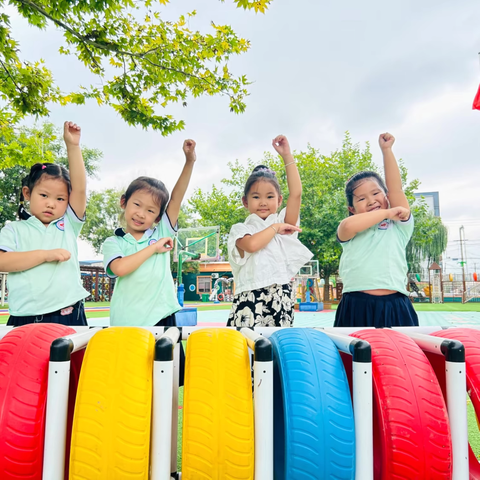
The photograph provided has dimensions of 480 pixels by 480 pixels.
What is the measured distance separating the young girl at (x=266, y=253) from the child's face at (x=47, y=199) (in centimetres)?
105

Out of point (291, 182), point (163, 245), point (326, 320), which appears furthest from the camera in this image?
point (326, 320)

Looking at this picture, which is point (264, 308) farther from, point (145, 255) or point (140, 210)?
point (140, 210)

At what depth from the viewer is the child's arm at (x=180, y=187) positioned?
2398 millimetres

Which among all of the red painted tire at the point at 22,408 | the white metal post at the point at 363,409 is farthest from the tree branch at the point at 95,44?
the white metal post at the point at 363,409

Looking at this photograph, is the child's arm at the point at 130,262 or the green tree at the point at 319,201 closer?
the child's arm at the point at 130,262

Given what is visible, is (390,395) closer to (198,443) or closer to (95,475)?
(198,443)

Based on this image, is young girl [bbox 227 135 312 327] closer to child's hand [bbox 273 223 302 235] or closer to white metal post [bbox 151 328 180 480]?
child's hand [bbox 273 223 302 235]

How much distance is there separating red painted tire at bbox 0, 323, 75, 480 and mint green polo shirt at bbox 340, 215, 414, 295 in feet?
5.42

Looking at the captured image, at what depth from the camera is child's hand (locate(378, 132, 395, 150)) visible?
2.30m

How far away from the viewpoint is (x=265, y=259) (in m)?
2.34

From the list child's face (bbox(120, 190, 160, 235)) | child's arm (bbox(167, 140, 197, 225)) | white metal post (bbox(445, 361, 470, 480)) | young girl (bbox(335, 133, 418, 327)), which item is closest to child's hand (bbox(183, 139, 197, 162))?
child's arm (bbox(167, 140, 197, 225))

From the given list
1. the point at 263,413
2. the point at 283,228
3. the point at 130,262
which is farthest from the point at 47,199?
the point at 263,413

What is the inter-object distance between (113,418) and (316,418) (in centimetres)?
57

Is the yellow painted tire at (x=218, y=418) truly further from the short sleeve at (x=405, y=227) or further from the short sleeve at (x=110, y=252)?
the short sleeve at (x=405, y=227)
